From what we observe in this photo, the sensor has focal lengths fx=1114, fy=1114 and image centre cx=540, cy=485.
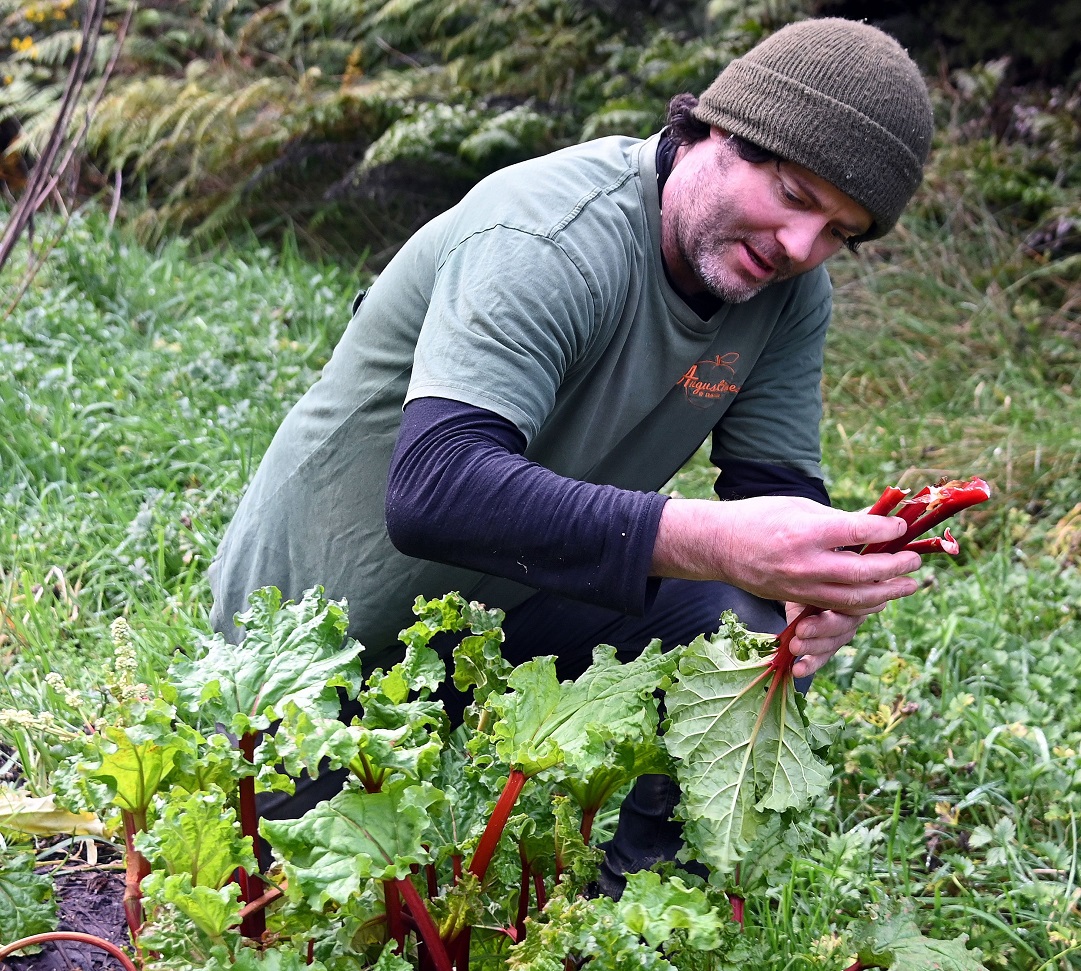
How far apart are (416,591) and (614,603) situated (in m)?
0.65

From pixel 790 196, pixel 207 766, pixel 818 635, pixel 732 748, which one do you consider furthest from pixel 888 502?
pixel 207 766

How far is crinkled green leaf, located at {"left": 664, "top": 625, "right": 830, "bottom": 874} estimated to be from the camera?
1506 millimetres

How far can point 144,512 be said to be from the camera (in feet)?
10.8

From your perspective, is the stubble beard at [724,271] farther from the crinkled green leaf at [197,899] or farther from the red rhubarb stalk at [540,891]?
the crinkled green leaf at [197,899]

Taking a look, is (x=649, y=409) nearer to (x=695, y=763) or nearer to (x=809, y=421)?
(x=809, y=421)

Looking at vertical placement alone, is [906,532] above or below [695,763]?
above

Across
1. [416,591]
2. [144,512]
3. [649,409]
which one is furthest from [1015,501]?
[144,512]

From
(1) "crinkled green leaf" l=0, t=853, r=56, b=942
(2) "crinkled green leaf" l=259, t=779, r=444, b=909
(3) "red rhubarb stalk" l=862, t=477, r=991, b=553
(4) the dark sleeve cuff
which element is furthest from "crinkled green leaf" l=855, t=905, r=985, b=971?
(1) "crinkled green leaf" l=0, t=853, r=56, b=942

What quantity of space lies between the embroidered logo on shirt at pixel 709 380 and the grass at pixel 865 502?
0.85m

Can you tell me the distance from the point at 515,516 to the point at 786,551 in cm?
38

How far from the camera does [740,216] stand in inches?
81.3

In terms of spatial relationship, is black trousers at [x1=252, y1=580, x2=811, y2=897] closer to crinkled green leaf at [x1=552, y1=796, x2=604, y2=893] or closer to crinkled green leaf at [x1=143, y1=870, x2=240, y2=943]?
crinkled green leaf at [x1=552, y1=796, x2=604, y2=893]

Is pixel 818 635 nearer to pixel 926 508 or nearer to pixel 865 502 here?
pixel 926 508

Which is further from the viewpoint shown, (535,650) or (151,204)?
(151,204)
